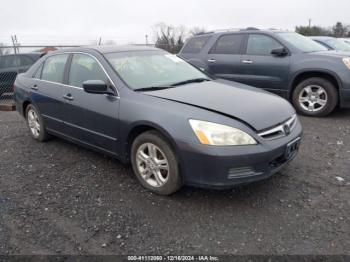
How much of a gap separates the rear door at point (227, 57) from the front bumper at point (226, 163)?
445cm

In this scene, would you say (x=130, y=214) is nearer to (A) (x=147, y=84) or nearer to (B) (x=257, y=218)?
(B) (x=257, y=218)

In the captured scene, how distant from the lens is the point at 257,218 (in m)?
3.05

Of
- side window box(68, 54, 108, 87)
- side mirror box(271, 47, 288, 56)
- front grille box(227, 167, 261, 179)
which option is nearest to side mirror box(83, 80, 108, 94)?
side window box(68, 54, 108, 87)

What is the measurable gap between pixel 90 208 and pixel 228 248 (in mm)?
1446

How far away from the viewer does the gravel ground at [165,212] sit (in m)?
2.72

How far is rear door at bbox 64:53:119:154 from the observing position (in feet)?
12.3

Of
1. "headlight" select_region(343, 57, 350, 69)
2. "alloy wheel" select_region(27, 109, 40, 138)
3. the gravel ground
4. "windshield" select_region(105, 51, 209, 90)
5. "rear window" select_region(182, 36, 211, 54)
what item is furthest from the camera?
"rear window" select_region(182, 36, 211, 54)

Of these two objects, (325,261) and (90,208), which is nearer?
(325,261)

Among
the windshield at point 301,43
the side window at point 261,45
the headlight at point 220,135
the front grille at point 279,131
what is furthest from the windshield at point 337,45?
the headlight at point 220,135

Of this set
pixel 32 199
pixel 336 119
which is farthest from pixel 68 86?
pixel 336 119

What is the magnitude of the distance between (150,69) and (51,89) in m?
1.57

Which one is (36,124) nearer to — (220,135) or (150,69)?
(150,69)

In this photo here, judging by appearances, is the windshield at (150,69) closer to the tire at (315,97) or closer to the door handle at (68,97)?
the door handle at (68,97)

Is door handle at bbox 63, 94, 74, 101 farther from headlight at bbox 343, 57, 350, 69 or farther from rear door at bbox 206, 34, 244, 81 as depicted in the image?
headlight at bbox 343, 57, 350, 69
